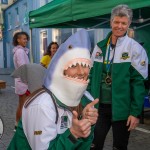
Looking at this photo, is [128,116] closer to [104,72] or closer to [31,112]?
[104,72]

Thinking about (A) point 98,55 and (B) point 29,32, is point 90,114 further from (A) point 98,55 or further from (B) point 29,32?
(B) point 29,32

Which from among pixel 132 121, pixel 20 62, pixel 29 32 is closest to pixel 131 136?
pixel 20 62

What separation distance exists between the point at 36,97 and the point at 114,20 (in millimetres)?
1391

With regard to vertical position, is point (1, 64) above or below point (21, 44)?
below

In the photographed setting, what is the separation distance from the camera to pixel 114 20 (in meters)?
2.83

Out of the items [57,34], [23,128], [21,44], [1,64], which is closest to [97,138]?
[23,128]

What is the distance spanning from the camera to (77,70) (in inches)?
67.1

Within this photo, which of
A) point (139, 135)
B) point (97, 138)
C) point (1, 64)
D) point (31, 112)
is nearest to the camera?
point (31, 112)

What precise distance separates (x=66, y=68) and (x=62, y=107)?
204 millimetres

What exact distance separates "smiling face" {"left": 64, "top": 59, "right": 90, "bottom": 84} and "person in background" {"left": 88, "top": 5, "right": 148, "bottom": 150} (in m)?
1.12

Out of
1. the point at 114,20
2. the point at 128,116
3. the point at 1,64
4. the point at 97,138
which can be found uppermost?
the point at 114,20

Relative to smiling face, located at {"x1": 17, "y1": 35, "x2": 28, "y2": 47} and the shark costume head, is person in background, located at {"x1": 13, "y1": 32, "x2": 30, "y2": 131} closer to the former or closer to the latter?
smiling face, located at {"x1": 17, "y1": 35, "x2": 28, "y2": 47}

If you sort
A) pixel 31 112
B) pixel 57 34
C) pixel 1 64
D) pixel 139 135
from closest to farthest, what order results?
pixel 31 112
pixel 139 135
pixel 57 34
pixel 1 64

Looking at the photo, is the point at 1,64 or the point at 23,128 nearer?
the point at 23,128
